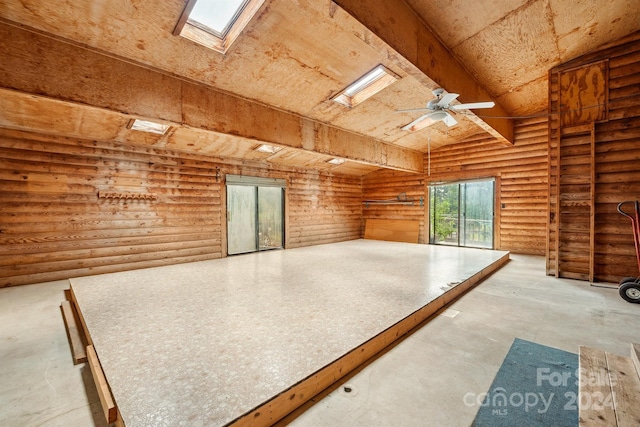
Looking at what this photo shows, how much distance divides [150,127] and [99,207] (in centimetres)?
177

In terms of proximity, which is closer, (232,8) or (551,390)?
(551,390)

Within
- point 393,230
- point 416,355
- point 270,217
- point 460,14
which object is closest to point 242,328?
point 416,355

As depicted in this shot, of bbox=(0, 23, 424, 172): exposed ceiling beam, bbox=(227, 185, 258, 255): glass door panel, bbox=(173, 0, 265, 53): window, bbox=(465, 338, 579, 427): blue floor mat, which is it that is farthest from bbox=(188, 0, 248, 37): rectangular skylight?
bbox=(227, 185, 258, 255): glass door panel

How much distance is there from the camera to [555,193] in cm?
473

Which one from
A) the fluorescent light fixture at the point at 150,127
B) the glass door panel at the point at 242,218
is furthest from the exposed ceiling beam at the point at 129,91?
the glass door panel at the point at 242,218

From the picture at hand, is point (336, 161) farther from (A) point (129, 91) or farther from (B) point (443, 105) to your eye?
(A) point (129, 91)

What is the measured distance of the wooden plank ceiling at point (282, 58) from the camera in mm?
2473

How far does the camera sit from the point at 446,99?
362cm

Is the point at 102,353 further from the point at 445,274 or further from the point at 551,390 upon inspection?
the point at 445,274

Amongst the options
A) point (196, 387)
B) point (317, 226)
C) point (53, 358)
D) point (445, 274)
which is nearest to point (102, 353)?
point (53, 358)

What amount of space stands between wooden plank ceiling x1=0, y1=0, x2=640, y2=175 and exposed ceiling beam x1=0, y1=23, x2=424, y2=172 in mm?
11

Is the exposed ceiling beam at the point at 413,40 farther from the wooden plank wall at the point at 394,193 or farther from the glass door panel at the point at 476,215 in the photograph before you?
the wooden plank wall at the point at 394,193

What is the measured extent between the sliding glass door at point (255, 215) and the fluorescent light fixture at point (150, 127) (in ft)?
7.09

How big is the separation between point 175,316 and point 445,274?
4044 mm
